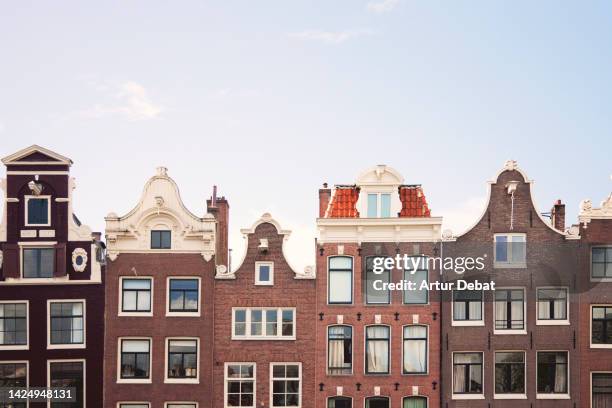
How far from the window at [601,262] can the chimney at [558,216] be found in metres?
2.30

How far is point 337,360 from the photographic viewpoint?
1649 inches

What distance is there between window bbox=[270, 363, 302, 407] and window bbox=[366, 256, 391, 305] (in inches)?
176

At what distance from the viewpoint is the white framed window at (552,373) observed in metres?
41.4

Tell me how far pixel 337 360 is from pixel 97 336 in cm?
1070

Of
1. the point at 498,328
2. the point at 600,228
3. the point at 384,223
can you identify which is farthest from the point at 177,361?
the point at 600,228

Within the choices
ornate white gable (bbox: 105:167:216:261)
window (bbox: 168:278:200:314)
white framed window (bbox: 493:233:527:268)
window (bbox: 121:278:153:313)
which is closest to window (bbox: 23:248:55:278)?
ornate white gable (bbox: 105:167:216:261)

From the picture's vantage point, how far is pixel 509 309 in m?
41.8

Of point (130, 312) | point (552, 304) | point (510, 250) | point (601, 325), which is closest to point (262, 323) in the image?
point (130, 312)

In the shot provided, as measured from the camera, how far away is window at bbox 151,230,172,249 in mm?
42250

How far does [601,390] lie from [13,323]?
26.2m

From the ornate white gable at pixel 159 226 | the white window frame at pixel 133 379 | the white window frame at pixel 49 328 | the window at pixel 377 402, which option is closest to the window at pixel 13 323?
the white window frame at pixel 49 328

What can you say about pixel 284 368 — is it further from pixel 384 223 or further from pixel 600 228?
pixel 600 228

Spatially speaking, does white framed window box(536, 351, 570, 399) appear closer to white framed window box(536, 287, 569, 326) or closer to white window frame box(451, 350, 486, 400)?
white framed window box(536, 287, 569, 326)

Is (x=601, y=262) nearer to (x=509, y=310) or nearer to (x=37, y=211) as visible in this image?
(x=509, y=310)
